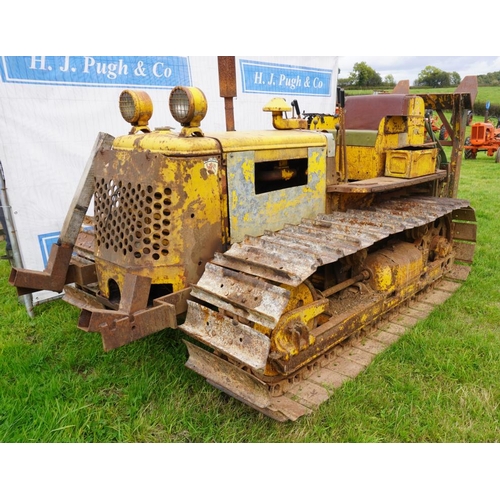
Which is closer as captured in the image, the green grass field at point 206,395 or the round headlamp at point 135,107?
the green grass field at point 206,395

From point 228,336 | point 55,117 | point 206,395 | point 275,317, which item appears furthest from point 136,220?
point 55,117

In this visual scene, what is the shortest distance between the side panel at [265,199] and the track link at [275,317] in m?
0.12

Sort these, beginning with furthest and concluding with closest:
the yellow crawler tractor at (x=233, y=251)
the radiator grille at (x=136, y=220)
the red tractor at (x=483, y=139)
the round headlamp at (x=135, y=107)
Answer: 1. the red tractor at (x=483, y=139)
2. the round headlamp at (x=135, y=107)
3. the radiator grille at (x=136, y=220)
4. the yellow crawler tractor at (x=233, y=251)

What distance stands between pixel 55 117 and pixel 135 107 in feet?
6.96

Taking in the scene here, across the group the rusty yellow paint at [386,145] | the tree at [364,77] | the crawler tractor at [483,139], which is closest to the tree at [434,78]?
the tree at [364,77]

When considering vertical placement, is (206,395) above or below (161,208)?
below

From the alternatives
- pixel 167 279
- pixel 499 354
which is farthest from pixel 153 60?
pixel 499 354

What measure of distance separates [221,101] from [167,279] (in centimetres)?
413

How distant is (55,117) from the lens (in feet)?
16.0

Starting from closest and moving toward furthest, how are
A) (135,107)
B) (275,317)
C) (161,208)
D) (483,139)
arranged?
(275,317) < (161,208) < (135,107) < (483,139)

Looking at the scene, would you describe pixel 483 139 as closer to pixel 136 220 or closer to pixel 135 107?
pixel 135 107

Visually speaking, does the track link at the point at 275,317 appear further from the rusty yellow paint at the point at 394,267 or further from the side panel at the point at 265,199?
the rusty yellow paint at the point at 394,267

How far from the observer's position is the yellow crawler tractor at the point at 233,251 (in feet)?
9.20
